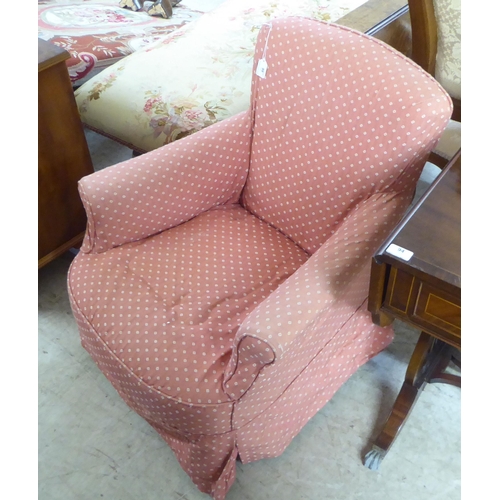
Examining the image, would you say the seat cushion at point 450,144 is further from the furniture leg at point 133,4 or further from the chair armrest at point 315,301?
the furniture leg at point 133,4

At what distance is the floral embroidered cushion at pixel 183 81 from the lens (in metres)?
1.48

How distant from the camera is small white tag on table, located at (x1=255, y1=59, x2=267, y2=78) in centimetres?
115

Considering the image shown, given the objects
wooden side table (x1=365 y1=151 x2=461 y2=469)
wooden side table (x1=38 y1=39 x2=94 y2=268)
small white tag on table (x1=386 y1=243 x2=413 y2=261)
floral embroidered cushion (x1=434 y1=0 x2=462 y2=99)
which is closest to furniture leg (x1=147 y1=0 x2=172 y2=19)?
wooden side table (x1=38 y1=39 x2=94 y2=268)

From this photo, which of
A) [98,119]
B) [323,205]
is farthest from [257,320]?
[98,119]

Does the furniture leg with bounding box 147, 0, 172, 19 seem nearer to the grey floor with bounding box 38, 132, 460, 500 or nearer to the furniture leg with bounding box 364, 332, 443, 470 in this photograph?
the grey floor with bounding box 38, 132, 460, 500

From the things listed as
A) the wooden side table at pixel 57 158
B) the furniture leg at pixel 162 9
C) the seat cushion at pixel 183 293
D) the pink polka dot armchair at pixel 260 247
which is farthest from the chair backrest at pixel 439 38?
the furniture leg at pixel 162 9

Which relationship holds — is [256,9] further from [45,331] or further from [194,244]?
[45,331]

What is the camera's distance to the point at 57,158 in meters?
1.38

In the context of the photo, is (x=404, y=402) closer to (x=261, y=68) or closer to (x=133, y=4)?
(x=261, y=68)

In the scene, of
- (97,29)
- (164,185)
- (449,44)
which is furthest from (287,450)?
(97,29)

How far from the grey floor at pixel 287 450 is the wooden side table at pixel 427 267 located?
0.49 metres

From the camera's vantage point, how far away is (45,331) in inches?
59.3

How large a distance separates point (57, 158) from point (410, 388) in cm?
109

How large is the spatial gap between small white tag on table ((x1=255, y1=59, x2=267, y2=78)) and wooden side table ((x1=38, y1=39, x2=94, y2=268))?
1.60ft
